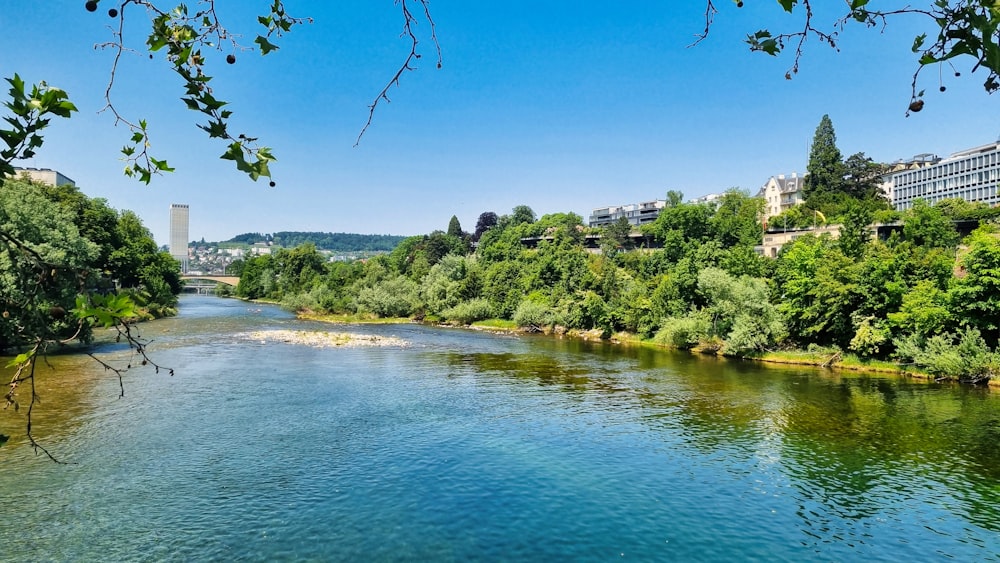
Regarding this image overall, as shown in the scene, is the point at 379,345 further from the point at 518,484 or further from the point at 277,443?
the point at 518,484

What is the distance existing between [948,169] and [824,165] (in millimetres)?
29241

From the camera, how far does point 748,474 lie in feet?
72.9

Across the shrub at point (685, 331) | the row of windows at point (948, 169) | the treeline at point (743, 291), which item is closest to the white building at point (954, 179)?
the row of windows at point (948, 169)

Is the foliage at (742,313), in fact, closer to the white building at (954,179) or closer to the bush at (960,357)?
the bush at (960,357)

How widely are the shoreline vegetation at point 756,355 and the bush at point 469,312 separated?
3.78 ft

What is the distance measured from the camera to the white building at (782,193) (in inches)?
5197

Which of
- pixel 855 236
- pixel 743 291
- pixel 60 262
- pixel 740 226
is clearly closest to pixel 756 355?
pixel 743 291

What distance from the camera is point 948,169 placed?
4183 inches

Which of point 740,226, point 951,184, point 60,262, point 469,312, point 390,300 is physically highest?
point 951,184

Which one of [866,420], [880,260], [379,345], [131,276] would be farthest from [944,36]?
[131,276]

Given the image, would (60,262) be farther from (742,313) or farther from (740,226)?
(740,226)

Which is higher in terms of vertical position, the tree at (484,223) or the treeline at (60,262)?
the tree at (484,223)

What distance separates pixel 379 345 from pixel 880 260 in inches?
1672

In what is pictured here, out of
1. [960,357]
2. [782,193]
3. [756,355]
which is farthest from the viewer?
[782,193]
